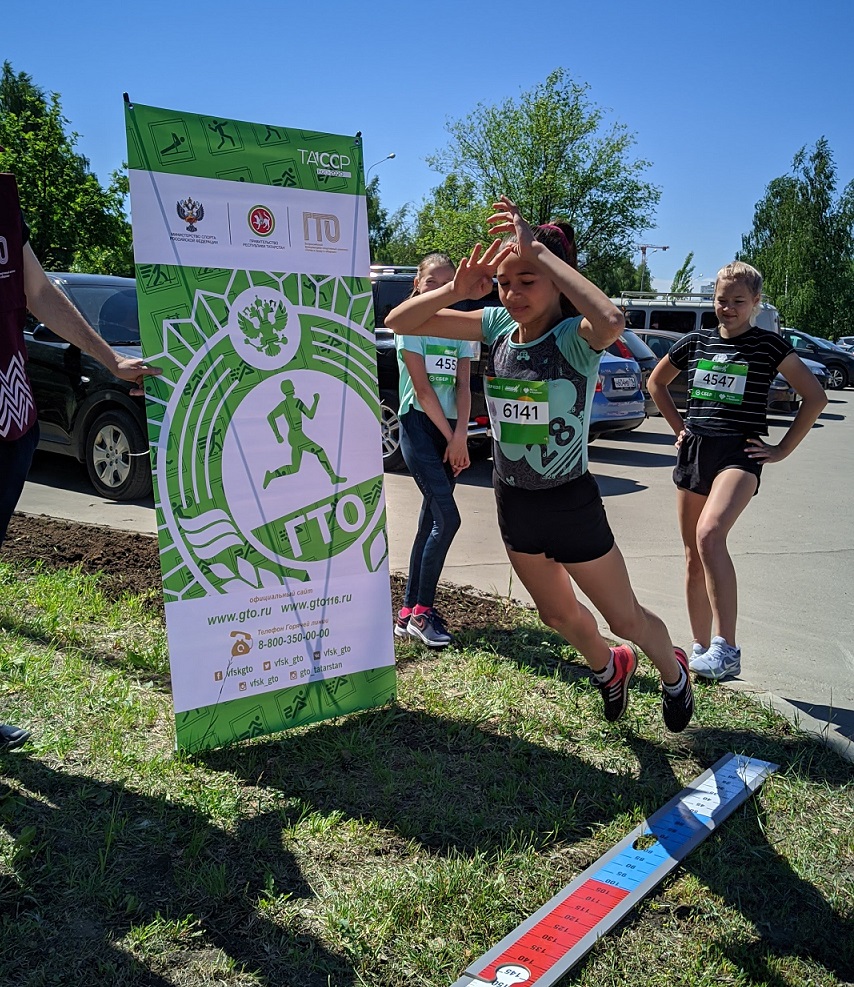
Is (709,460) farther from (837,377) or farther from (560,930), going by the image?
(837,377)

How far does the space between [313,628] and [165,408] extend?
1113 millimetres

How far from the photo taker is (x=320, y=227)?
376cm

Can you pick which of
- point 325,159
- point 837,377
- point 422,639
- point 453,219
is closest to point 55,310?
point 325,159

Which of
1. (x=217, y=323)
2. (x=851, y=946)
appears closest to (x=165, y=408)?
(x=217, y=323)

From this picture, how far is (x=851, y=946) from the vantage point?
105 inches

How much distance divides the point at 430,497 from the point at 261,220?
1.84 meters

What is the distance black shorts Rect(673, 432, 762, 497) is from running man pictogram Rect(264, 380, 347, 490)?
193 cm

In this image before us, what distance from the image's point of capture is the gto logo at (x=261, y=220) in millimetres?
3562

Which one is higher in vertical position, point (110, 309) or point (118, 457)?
point (110, 309)

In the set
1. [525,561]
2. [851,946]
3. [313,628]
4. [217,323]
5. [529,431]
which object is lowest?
[851,946]

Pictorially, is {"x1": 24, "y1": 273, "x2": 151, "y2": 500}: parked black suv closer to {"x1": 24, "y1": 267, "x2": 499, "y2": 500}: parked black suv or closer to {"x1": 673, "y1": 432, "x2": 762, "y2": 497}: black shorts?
{"x1": 24, "y1": 267, "x2": 499, "y2": 500}: parked black suv

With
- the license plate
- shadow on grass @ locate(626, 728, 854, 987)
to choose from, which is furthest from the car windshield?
shadow on grass @ locate(626, 728, 854, 987)

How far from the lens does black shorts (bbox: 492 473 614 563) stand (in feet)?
11.1

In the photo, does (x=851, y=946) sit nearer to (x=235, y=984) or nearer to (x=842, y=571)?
(x=235, y=984)
